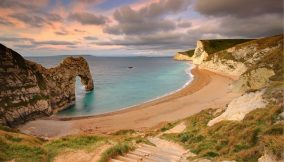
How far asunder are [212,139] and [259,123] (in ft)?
10.2

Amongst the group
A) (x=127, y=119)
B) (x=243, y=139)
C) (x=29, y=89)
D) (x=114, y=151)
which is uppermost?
(x=29, y=89)

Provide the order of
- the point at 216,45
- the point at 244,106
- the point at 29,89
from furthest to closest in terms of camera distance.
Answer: the point at 216,45 < the point at 29,89 < the point at 244,106

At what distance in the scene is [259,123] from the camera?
16.0m

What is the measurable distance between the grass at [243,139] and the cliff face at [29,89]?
2526cm

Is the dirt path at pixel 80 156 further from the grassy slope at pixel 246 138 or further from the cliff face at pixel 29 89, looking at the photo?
the cliff face at pixel 29 89

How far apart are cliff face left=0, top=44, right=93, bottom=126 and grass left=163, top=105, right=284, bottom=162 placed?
25.3 m

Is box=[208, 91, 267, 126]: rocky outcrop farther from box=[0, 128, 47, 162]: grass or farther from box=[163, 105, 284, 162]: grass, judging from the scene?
box=[0, 128, 47, 162]: grass

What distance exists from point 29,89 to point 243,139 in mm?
34181

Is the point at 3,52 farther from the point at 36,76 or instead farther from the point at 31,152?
the point at 31,152

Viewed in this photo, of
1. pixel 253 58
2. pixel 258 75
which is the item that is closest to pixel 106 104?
pixel 258 75

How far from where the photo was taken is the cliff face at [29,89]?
3528 cm

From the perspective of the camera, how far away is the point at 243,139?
14070 mm

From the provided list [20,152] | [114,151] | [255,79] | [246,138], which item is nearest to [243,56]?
[255,79]

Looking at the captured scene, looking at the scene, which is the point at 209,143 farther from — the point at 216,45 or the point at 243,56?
the point at 216,45
